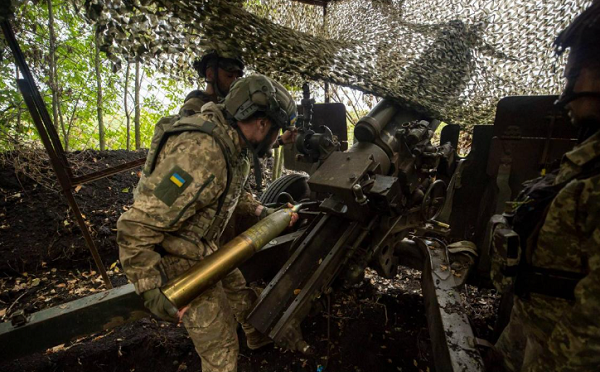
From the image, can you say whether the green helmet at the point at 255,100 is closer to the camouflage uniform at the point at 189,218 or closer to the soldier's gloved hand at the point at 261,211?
the camouflage uniform at the point at 189,218

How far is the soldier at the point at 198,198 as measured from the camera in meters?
1.64

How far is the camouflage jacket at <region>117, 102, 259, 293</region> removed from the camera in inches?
64.1

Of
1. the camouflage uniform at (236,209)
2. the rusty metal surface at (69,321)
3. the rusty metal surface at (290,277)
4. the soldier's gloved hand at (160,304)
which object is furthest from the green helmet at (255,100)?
the rusty metal surface at (69,321)

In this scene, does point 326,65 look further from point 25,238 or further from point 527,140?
point 25,238

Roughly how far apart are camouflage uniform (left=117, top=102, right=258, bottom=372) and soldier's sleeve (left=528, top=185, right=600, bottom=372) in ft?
5.98

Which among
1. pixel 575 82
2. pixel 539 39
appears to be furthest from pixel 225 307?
pixel 539 39

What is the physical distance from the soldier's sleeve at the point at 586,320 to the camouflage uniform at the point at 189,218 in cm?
182

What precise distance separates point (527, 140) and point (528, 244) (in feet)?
6.77

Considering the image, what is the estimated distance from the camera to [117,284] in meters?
3.85

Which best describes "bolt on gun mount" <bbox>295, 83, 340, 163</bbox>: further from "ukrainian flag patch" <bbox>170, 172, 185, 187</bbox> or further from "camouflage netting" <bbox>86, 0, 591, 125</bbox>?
"ukrainian flag patch" <bbox>170, 172, 185, 187</bbox>

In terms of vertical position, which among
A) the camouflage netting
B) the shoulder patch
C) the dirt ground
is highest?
the camouflage netting

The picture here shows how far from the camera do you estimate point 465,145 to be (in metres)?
5.65

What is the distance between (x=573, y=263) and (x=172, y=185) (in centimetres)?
206

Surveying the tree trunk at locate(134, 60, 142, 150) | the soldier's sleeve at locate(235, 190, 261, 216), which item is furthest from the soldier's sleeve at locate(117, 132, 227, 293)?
the tree trunk at locate(134, 60, 142, 150)
